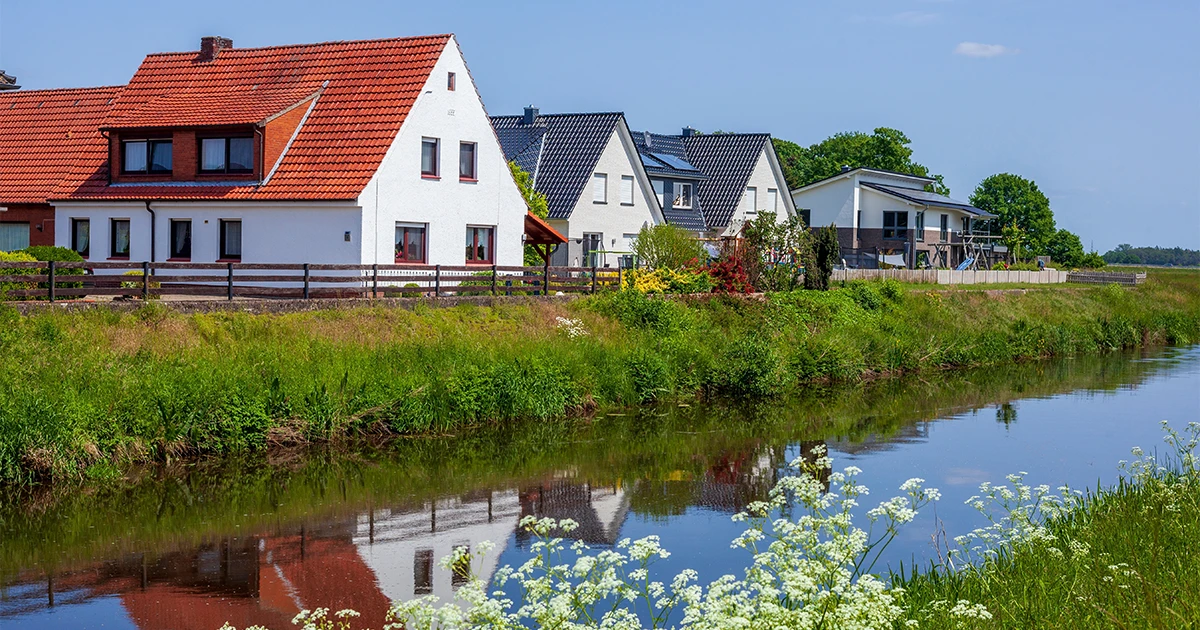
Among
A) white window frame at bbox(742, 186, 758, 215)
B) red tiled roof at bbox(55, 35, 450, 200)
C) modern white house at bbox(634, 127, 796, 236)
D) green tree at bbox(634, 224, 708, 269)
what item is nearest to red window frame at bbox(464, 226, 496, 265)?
red tiled roof at bbox(55, 35, 450, 200)

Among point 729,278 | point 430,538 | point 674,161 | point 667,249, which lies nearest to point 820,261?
point 667,249

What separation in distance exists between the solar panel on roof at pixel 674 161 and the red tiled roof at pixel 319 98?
2461cm

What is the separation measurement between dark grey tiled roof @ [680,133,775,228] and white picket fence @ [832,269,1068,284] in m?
7.04

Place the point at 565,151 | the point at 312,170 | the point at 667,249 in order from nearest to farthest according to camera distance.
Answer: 1. the point at 312,170
2. the point at 667,249
3. the point at 565,151

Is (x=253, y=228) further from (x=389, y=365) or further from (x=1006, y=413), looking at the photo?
(x=1006, y=413)

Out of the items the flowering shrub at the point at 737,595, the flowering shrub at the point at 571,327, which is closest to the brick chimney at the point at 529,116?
the flowering shrub at the point at 571,327

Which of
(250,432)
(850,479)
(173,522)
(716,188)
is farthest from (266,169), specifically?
(716,188)

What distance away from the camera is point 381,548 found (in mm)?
15062

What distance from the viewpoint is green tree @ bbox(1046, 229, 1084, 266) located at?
105312mm

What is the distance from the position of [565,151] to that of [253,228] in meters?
19.8

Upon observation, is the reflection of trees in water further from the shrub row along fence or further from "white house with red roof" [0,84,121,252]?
"white house with red roof" [0,84,121,252]

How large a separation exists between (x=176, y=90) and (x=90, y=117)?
3.29m

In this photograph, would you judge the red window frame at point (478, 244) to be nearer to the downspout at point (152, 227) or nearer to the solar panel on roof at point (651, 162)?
the downspout at point (152, 227)

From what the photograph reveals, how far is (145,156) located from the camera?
113ft
